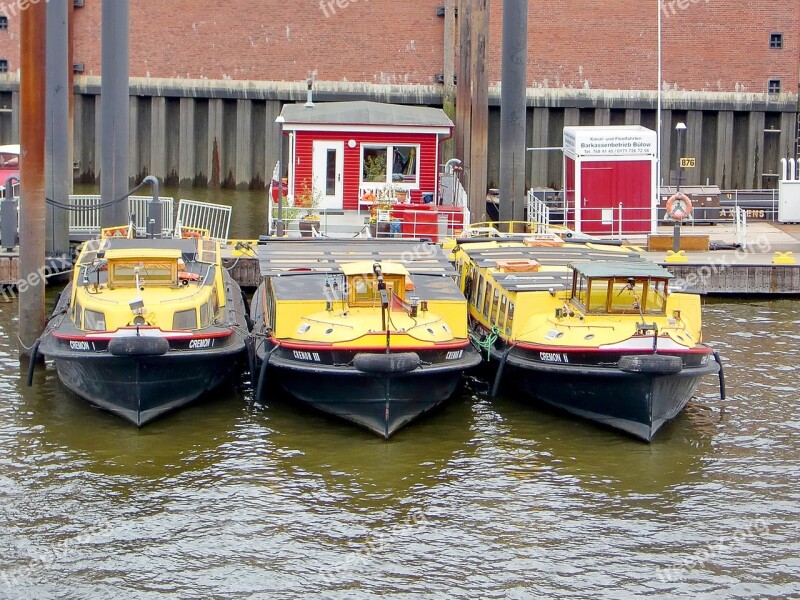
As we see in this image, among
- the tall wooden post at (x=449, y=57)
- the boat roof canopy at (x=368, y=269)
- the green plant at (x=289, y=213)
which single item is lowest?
the boat roof canopy at (x=368, y=269)

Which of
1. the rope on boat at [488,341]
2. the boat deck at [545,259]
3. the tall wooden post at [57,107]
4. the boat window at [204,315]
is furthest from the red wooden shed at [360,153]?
the boat window at [204,315]

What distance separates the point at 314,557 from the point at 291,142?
18.8 m

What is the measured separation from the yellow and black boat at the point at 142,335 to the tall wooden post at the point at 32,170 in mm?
552

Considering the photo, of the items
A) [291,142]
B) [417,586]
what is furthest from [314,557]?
[291,142]

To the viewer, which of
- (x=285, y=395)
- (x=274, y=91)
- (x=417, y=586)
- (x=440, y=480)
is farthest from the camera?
(x=274, y=91)

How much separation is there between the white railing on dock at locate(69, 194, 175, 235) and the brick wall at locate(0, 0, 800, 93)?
16222 mm

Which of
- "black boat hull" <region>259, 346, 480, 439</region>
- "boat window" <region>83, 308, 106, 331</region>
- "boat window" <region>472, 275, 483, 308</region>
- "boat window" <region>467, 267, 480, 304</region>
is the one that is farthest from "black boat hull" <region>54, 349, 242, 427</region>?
"boat window" <region>467, 267, 480, 304</region>

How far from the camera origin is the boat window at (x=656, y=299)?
73.0ft

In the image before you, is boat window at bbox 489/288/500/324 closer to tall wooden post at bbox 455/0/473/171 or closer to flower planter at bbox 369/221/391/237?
flower planter at bbox 369/221/391/237

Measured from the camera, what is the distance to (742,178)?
49.2m

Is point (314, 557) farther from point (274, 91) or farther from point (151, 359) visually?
point (274, 91)

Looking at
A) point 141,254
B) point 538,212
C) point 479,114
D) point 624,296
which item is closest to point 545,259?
point 624,296

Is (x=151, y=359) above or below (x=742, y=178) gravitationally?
below

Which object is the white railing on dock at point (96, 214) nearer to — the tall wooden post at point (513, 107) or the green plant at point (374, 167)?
the green plant at point (374, 167)
